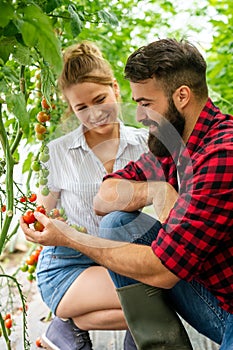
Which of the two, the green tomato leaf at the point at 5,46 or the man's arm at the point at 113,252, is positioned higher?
the green tomato leaf at the point at 5,46

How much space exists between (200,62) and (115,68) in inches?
33.6

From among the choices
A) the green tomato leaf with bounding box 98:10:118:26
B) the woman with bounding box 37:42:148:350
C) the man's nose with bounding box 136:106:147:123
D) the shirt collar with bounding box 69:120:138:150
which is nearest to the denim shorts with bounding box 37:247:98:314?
the woman with bounding box 37:42:148:350

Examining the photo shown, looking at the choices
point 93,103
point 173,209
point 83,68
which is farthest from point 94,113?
point 173,209

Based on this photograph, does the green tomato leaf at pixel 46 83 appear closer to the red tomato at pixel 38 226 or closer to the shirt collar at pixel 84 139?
the red tomato at pixel 38 226

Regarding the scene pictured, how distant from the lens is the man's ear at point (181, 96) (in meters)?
1.50

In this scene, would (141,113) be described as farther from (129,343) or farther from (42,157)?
(129,343)

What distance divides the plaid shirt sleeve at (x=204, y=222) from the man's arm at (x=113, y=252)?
40 mm

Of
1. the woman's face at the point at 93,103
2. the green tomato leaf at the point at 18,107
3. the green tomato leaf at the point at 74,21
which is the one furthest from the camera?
the woman's face at the point at 93,103

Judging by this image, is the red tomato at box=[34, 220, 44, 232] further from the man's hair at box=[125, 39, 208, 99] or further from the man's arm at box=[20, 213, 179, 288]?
the man's hair at box=[125, 39, 208, 99]

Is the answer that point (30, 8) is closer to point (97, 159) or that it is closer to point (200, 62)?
point (200, 62)

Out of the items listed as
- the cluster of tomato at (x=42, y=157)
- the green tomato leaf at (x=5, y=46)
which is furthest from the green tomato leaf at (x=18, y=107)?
the cluster of tomato at (x=42, y=157)

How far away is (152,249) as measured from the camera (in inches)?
54.0

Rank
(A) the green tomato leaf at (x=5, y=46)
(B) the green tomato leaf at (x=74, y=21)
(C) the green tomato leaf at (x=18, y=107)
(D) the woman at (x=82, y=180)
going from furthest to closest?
(D) the woman at (x=82, y=180)
(B) the green tomato leaf at (x=74, y=21)
(C) the green tomato leaf at (x=18, y=107)
(A) the green tomato leaf at (x=5, y=46)

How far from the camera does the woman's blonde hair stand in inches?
77.8
